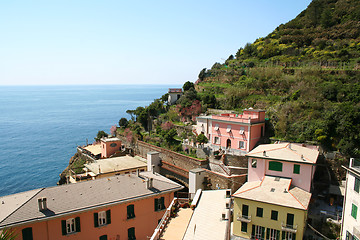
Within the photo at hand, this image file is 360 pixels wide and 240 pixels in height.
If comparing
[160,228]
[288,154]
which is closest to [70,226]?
[160,228]

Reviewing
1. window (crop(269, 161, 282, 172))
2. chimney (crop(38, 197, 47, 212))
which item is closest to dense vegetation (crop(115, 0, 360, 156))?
window (crop(269, 161, 282, 172))

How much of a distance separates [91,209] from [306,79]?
26.5 metres

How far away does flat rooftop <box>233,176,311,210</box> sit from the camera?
49.2 ft

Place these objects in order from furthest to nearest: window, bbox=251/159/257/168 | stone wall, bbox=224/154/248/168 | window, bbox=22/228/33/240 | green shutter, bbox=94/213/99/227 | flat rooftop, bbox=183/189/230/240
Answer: stone wall, bbox=224/154/248/168, window, bbox=251/159/257/168, green shutter, bbox=94/213/99/227, window, bbox=22/228/33/240, flat rooftop, bbox=183/189/230/240

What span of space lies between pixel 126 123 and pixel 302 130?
29712 millimetres

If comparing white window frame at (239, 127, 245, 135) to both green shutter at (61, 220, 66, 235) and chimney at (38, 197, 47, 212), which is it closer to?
green shutter at (61, 220, 66, 235)

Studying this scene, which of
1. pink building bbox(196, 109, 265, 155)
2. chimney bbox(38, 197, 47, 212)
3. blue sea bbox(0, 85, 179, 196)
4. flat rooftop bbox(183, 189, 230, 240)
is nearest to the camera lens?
flat rooftop bbox(183, 189, 230, 240)

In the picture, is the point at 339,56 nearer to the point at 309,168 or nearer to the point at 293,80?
the point at 293,80

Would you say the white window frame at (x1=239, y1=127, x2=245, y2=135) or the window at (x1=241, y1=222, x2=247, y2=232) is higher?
the white window frame at (x1=239, y1=127, x2=245, y2=135)

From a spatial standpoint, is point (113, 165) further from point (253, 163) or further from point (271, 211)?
point (271, 211)

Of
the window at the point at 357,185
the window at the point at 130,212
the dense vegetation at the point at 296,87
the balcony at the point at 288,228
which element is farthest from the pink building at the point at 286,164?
the window at the point at 130,212

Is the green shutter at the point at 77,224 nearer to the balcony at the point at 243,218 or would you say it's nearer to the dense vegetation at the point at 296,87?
the balcony at the point at 243,218

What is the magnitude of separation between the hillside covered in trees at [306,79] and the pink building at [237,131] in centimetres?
213

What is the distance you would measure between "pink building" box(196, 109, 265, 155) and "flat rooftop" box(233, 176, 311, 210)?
7.03m
